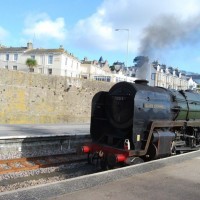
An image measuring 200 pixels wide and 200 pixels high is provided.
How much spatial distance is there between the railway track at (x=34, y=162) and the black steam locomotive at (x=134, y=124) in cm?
120

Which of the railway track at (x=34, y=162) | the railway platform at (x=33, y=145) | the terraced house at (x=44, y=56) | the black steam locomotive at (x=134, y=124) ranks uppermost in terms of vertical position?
the terraced house at (x=44, y=56)

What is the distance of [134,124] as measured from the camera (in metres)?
9.38

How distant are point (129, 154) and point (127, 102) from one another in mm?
1504

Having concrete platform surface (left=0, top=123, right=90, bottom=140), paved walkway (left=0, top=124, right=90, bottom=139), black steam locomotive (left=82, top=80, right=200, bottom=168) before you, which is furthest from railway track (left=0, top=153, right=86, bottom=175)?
paved walkway (left=0, top=124, right=90, bottom=139)

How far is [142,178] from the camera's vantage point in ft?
23.7

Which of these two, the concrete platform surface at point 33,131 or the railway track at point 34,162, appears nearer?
the railway track at point 34,162

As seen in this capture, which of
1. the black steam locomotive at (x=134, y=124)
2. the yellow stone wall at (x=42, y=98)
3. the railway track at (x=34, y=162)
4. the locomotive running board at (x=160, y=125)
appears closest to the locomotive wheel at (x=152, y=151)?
the black steam locomotive at (x=134, y=124)

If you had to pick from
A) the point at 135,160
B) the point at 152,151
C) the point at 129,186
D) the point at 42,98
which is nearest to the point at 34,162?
the point at 135,160

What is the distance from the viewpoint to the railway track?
382 inches

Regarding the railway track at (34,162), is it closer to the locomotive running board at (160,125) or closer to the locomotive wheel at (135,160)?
the locomotive wheel at (135,160)

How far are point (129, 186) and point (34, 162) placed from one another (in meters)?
5.00

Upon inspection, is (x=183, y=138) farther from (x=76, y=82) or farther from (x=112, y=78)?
(x=112, y=78)

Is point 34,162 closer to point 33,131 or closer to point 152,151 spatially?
point 152,151

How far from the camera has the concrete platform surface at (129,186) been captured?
5.60m
